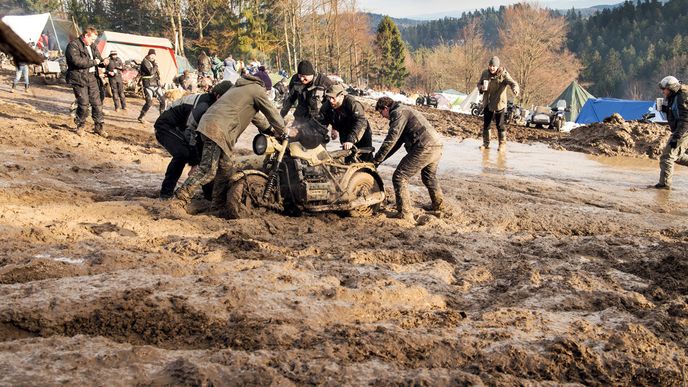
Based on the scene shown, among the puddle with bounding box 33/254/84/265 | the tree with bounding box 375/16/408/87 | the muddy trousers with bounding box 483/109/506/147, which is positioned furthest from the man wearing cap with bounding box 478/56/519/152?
the tree with bounding box 375/16/408/87

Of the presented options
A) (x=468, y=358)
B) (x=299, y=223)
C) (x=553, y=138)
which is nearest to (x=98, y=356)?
(x=468, y=358)

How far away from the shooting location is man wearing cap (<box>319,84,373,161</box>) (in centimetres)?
793

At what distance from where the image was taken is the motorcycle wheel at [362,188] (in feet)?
23.7

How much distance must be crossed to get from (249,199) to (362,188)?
1493 millimetres

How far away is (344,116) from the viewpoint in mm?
8289

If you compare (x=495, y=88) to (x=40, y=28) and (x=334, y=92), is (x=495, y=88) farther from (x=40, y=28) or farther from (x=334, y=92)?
(x=40, y=28)

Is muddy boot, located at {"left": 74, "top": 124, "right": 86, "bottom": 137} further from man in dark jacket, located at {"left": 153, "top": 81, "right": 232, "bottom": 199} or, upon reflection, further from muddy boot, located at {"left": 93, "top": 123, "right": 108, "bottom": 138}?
man in dark jacket, located at {"left": 153, "top": 81, "right": 232, "bottom": 199}

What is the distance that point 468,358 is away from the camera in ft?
11.4

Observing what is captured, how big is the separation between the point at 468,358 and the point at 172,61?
82.0ft

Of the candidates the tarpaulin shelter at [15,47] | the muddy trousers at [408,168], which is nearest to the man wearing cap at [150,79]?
the muddy trousers at [408,168]

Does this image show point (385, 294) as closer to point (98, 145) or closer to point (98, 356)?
point (98, 356)

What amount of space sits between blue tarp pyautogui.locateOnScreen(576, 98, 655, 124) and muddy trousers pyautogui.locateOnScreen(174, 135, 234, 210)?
35723mm

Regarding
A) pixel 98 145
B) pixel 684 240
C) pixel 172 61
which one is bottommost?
pixel 684 240

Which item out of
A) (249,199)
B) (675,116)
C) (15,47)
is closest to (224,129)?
(249,199)
